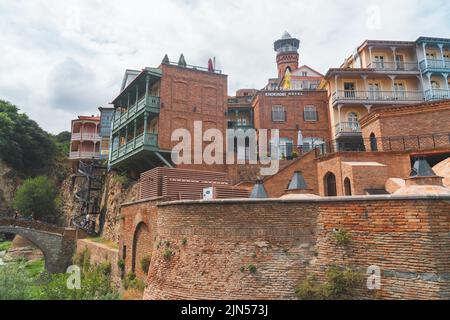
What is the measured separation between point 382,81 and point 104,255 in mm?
27441

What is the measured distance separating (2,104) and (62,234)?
25785mm

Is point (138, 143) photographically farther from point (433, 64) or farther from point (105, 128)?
point (433, 64)

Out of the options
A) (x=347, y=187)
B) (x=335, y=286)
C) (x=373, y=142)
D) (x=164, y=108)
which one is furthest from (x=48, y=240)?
(x=373, y=142)

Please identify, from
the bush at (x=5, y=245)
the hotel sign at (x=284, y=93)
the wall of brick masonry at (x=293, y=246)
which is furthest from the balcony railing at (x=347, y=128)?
the bush at (x=5, y=245)

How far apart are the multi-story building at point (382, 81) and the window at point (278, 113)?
14.4 feet

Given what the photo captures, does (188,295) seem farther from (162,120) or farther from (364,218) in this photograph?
(162,120)

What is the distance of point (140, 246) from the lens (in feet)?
52.9

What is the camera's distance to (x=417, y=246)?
8.84 m

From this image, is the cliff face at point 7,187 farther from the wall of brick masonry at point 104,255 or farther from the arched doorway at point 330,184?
the arched doorway at point 330,184

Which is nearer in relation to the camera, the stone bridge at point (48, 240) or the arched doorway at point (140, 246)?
the arched doorway at point (140, 246)

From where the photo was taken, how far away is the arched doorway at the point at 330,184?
19.3 meters

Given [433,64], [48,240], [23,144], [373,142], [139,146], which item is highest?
[433,64]
